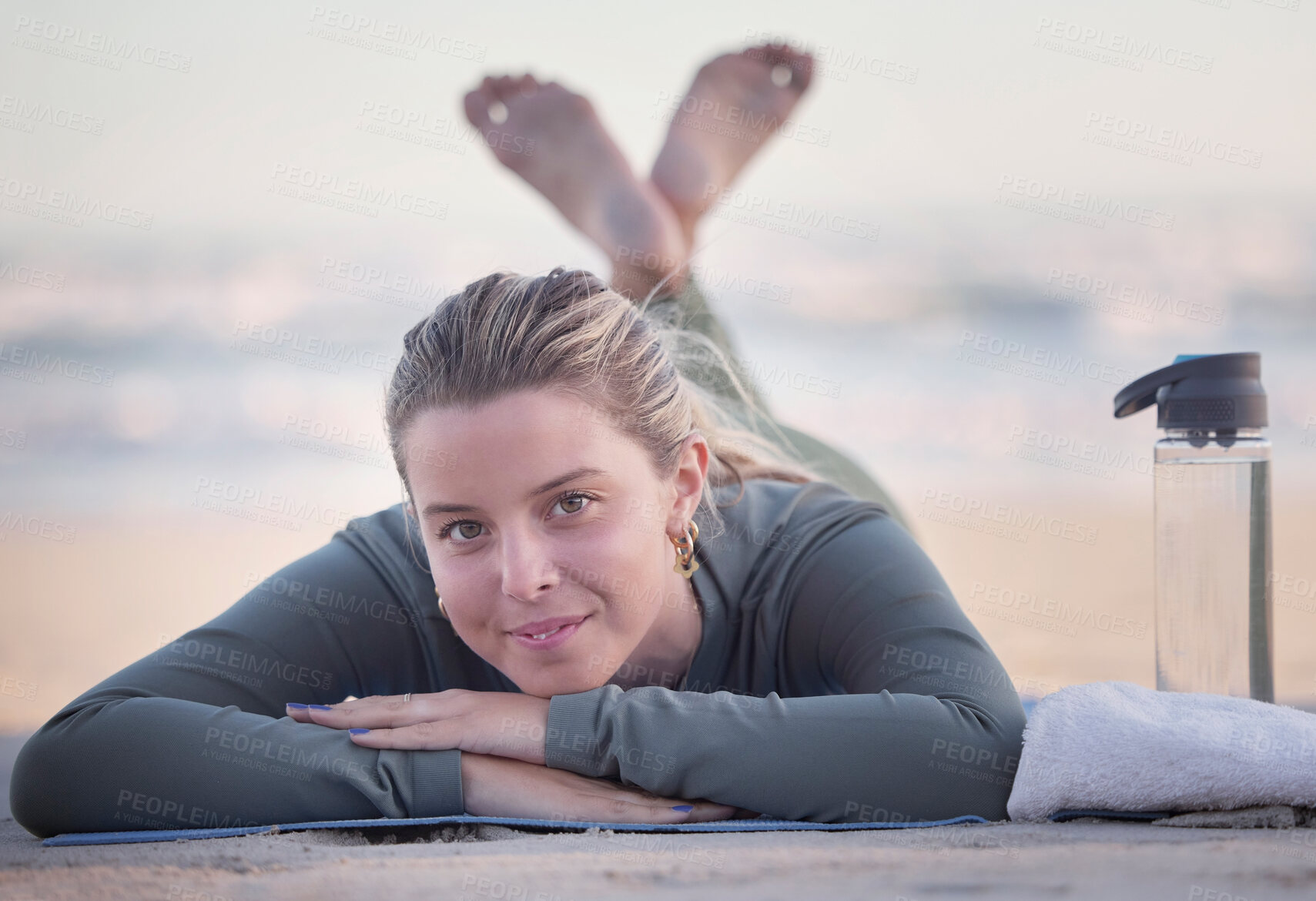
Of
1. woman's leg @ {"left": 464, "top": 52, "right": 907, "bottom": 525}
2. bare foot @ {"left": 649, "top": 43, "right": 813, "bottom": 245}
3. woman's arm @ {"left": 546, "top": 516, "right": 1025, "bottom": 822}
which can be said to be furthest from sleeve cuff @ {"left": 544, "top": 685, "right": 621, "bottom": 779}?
bare foot @ {"left": 649, "top": 43, "right": 813, "bottom": 245}

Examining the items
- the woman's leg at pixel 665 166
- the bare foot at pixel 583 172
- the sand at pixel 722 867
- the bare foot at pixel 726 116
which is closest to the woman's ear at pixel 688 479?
the sand at pixel 722 867

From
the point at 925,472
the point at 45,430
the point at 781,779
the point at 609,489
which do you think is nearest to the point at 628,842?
the point at 781,779

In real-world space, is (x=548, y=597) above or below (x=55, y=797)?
above

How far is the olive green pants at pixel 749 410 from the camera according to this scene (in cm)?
239

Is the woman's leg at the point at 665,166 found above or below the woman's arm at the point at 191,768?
above

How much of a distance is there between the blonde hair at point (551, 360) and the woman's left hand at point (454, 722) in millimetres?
350

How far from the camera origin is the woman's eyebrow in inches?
50.3

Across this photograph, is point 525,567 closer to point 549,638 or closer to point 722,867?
point 549,638

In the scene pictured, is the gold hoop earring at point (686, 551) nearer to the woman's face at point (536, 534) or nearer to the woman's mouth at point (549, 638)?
the woman's face at point (536, 534)

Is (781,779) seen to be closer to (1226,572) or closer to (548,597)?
(548,597)

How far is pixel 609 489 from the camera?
4.41 ft

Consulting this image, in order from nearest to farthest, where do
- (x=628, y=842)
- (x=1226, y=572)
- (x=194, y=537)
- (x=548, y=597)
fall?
(x=628, y=842) < (x=548, y=597) < (x=1226, y=572) < (x=194, y=537)

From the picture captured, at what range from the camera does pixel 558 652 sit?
1.31 meters

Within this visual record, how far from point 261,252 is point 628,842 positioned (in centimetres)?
566
